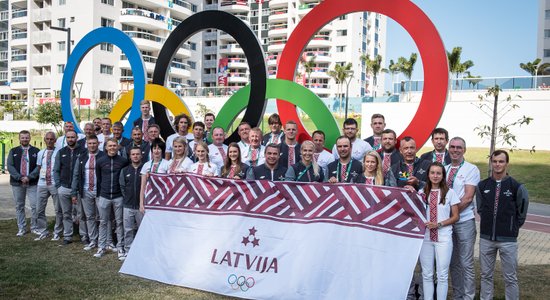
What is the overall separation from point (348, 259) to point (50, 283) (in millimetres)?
4072

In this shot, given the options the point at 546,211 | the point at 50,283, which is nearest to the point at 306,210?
the point at 50,283

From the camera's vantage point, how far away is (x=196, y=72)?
62406mm

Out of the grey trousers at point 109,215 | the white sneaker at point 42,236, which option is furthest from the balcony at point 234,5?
the grey trousers at point 109,215

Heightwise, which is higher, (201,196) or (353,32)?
(353,32)

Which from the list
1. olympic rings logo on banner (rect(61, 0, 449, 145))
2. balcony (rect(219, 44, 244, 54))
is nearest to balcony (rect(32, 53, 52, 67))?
balcony (rect(219, 44, 244, 54))

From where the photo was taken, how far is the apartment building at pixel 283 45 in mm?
65062

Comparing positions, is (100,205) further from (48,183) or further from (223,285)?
(223,285)

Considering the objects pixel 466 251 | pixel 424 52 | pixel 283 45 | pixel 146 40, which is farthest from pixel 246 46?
pixel 283 45

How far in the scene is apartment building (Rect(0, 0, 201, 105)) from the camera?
47969 mm

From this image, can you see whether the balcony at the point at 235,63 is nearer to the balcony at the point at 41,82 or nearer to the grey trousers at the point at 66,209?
the balcony at the point at 41,82

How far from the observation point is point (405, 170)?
6.14 m

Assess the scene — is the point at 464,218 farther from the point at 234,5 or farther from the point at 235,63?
the point at 234,5

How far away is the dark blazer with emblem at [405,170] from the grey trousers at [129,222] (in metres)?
4.15

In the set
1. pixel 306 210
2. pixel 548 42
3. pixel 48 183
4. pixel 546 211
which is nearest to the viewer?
pixel 306 210
